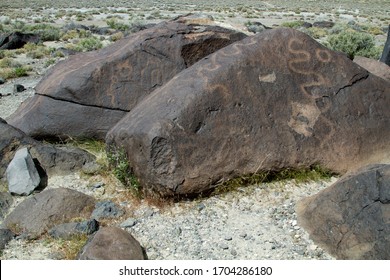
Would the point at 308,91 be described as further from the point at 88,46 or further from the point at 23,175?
the point at 88,46

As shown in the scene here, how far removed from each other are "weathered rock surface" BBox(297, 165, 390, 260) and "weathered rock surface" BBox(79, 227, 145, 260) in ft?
6.23

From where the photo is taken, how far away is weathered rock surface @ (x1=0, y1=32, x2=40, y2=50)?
22.4m

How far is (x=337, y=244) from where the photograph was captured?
16.6 feet

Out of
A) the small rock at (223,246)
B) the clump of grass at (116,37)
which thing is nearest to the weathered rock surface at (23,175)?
the small rock at (223,246)

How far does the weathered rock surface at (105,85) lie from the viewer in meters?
8.36

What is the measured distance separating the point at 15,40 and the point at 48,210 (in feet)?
60.8

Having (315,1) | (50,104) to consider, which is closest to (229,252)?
(50,104)

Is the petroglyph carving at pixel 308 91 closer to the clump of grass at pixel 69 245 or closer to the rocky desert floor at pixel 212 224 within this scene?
the rocky desert floor at pixel 212 224

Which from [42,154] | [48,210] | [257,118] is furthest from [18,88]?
[257,118]

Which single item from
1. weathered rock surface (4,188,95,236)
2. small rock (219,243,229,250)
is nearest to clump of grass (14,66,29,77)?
weathered rock surface (4,188,95,236)

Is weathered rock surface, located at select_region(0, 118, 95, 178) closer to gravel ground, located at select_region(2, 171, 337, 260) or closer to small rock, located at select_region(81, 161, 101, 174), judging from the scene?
small rock, located at select_region(81, 161, 101, 174)

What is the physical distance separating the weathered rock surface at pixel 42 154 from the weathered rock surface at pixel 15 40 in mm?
16153

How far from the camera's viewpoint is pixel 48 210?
607 centimetres

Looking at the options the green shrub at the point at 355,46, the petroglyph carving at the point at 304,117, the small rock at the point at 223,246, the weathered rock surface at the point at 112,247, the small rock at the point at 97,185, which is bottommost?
the green shrub at the point at 355,46
